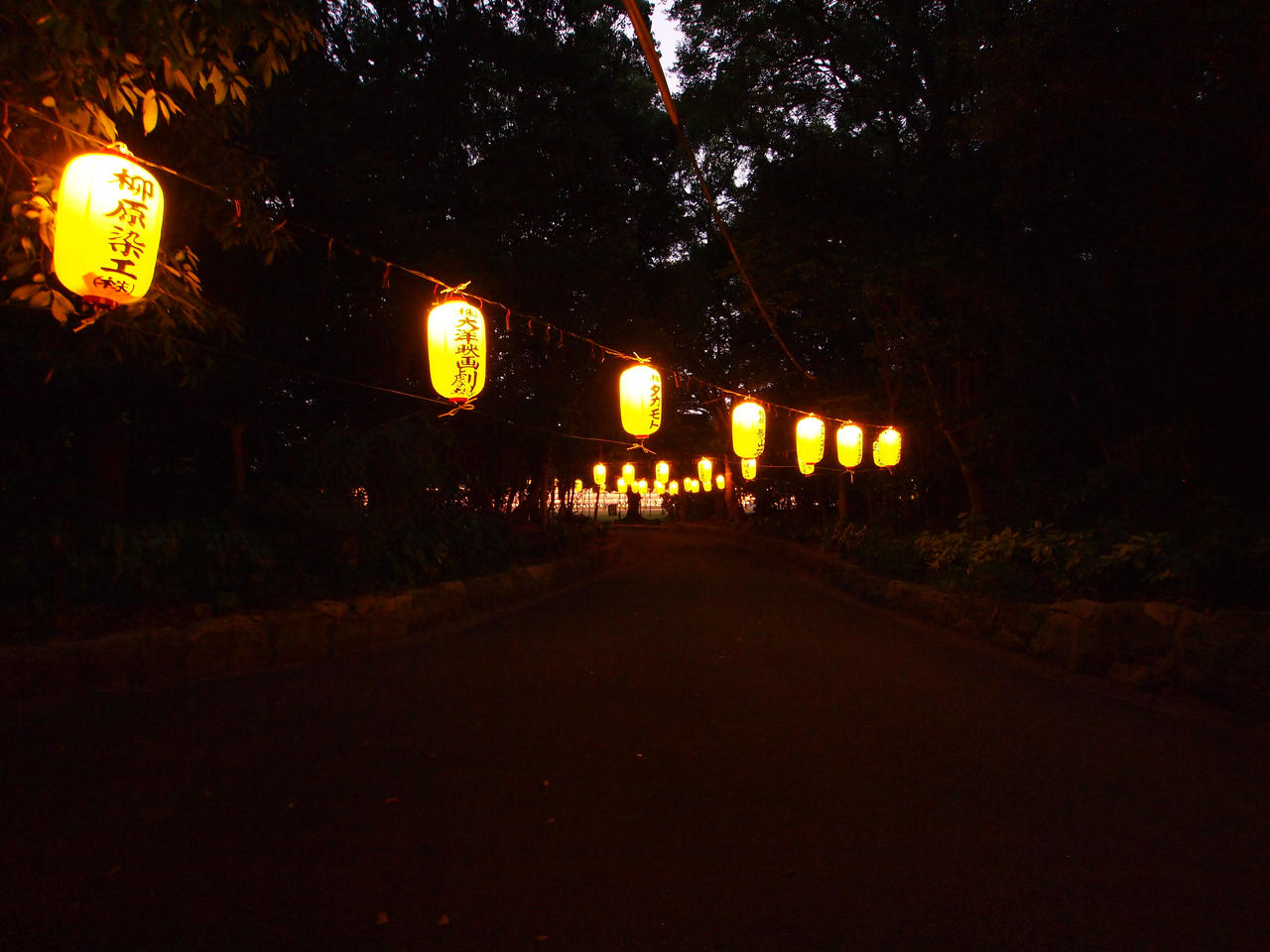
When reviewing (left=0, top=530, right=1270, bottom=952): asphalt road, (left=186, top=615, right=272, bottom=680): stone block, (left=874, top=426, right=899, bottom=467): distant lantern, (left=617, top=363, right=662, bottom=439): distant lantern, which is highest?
(left=617, top=363, right=662, bottom=439): distant lantern

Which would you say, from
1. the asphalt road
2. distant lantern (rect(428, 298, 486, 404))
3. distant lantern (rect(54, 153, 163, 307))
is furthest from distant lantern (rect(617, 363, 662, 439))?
distant lantern (rect(54, 153, 163, 307))

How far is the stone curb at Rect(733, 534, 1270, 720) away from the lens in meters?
6.61

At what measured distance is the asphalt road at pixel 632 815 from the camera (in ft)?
10.6

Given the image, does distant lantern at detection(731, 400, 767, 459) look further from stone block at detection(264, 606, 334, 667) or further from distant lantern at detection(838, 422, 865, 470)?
stone block at detection(264, 606, 334, 667)

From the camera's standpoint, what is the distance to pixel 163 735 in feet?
18.7

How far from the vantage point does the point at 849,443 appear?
16.7 metres

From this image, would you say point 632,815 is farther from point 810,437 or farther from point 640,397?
point 810,437

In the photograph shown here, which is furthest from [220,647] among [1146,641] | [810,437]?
[810,437]

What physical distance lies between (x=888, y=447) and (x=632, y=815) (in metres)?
13.4

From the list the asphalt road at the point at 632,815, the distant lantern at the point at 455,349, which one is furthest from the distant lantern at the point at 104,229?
the distant lantern at the point at 455,349

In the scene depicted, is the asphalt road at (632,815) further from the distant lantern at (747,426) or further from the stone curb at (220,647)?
the distant lantern at (747,426)

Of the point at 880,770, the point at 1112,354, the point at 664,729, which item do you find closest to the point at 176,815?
the point at 664,729

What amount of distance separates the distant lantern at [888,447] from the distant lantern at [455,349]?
35.1 feet

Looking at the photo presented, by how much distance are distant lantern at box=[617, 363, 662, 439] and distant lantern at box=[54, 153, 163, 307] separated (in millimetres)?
7048
